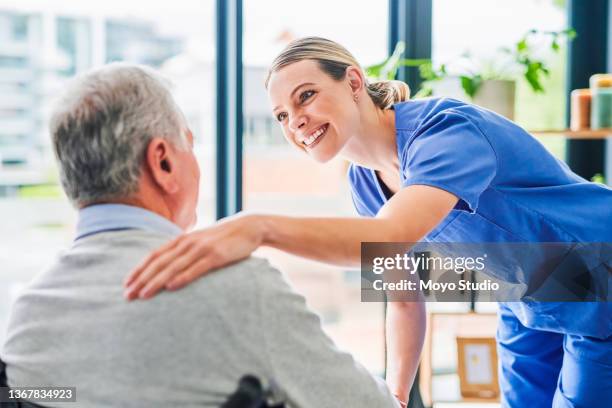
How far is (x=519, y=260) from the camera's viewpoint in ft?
4.89

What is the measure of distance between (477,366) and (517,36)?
157 cm

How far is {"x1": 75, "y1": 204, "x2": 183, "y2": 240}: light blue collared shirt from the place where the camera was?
100cm

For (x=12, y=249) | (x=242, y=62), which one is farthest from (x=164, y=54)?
(x=12, y=249)

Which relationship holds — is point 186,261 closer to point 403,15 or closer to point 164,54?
A: point 164,54

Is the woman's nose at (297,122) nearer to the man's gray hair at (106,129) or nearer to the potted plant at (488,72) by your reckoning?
the man's gray hair at (106,129)

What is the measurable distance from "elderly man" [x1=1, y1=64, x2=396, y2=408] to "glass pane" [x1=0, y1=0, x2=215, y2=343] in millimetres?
1617

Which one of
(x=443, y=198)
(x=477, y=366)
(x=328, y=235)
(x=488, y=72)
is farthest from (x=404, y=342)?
(x=488, y=72)

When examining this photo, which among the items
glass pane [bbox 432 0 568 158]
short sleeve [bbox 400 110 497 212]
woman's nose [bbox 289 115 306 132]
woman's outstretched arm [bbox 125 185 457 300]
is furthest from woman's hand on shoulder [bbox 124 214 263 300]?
glass pane [bbox 432 0 568 158]

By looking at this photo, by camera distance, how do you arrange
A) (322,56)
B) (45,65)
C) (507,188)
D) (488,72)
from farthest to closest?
(488,72) → (45,65) → (322,56) → (507,188)

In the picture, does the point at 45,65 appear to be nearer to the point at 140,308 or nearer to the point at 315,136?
the point at 315,136

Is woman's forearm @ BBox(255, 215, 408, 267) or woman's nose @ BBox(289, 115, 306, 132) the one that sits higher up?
woman's nose @ BBox(289, 115, 306, 132)

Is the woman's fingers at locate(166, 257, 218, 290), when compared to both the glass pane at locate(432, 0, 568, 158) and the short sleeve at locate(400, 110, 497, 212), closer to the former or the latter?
the short sleeve at locate(400, 110, 497, 212)

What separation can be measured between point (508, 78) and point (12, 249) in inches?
78.5

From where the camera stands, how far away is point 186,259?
3.00ft
